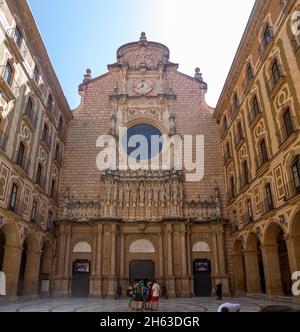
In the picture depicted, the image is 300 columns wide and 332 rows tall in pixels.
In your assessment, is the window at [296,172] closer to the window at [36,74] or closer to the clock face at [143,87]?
the window at [36,74]

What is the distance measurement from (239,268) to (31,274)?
15.4 m

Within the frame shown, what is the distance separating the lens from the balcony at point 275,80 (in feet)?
51.0

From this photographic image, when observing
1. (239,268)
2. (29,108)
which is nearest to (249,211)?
(239,268)

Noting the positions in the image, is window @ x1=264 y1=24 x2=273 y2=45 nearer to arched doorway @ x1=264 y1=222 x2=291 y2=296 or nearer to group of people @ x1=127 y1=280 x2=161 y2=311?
arched doorway @ x1=264 y1=222 x2=291 y2=296

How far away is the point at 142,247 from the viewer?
2422 centimetres

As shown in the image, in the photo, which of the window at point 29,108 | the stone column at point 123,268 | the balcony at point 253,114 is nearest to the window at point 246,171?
the balcony at point 253,114

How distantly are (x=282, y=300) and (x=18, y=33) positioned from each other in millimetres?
21715

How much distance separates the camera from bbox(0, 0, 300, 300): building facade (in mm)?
16328

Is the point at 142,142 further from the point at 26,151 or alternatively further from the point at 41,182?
the point at 26,151

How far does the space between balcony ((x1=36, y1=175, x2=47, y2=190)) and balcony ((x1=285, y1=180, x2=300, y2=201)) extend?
15.8 m

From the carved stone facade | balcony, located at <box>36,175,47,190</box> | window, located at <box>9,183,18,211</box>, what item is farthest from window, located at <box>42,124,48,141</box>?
window, located at <box>9,183,18,211</box>

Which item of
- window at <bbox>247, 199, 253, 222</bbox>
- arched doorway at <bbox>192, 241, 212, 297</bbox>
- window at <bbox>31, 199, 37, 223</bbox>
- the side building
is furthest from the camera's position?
arched doorway at <bbox>192, 241, 212, 297</bbox>

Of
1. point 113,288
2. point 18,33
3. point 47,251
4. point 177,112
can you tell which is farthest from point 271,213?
point 18,33

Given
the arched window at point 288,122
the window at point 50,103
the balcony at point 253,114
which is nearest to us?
the arched window at point 288,122
